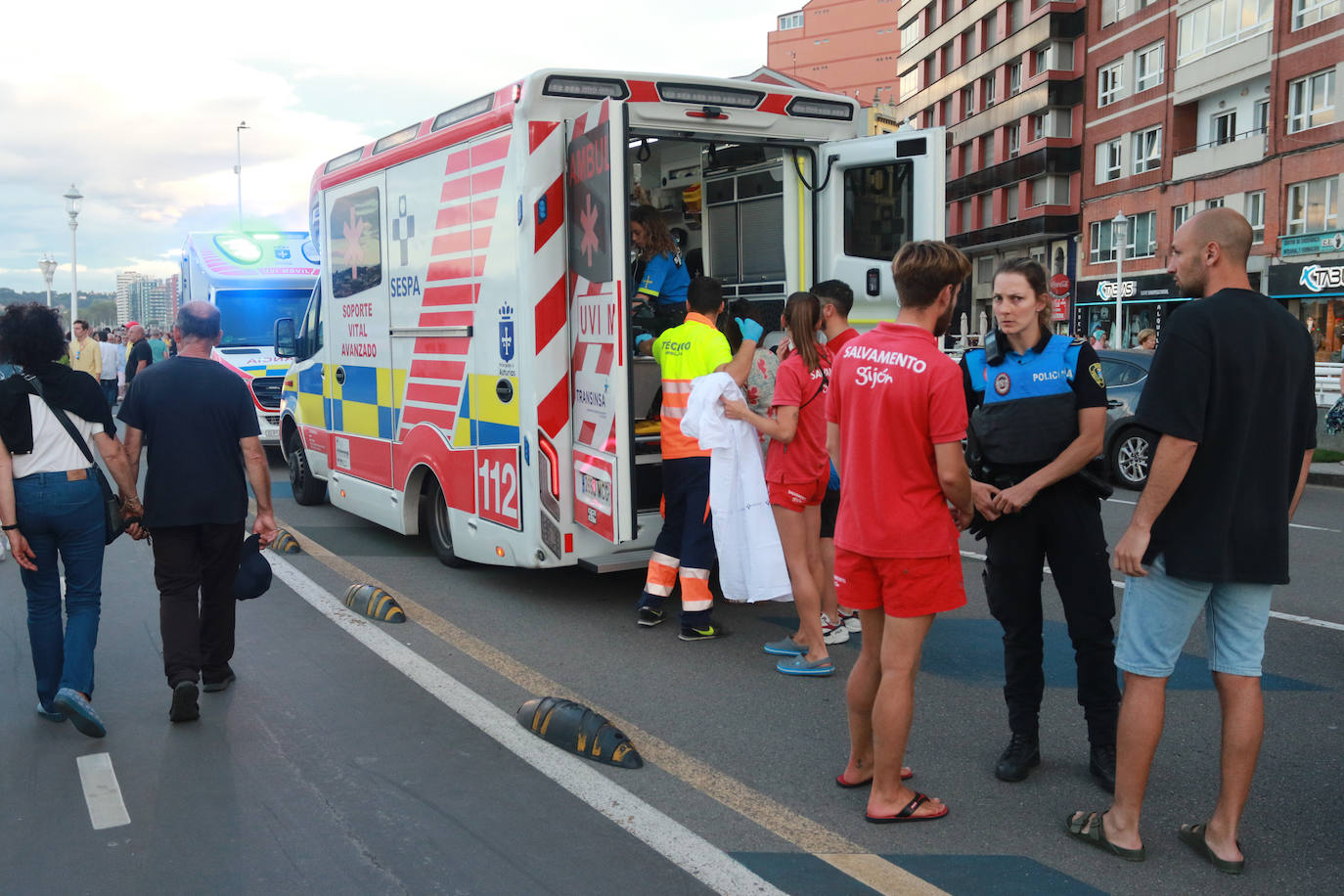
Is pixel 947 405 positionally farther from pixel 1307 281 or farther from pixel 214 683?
pixel 1307 281

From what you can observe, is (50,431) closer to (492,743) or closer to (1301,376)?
(492,743)

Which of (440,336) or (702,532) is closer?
(702,532)

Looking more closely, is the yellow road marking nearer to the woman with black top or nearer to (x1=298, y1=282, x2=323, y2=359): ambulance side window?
the woman with black top

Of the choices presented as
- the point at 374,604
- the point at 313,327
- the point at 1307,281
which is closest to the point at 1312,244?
the point at 1307,281

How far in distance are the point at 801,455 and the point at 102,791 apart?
320 cm

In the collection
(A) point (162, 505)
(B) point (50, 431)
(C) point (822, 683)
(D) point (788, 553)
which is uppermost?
(B) point (50, 431)

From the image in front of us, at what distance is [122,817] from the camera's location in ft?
12.7

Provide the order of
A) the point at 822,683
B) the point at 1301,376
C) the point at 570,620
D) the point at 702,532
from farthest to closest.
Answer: the point at 570,620 < the point at 702,532 < the point at 822,683 < the point at 1301,376

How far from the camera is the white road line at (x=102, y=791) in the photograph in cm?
387

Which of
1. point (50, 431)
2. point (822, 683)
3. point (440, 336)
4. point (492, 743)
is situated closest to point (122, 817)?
point (492, 743)

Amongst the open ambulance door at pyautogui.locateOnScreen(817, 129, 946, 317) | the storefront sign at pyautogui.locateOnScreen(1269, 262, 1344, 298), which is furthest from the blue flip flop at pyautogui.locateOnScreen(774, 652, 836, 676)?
the storefront sign at pyautogui.locateOnScreen(1269, 262, 1344, 298)

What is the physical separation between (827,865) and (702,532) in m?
2.68

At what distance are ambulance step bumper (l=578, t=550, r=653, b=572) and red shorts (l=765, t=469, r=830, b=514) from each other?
1.10 meters

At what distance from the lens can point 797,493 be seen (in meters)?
5.44
